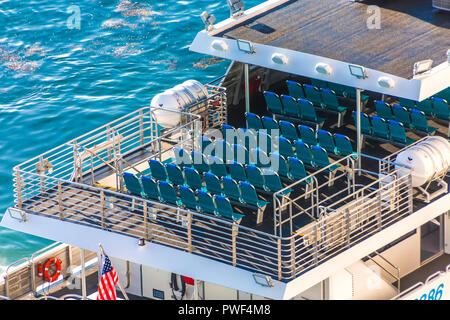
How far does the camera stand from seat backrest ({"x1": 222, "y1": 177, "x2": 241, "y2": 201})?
23.4 meters

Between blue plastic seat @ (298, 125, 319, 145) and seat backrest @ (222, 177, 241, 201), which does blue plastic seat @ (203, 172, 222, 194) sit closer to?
seat backrest @ (222, 177, 241, 201)

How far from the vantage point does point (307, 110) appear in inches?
1065

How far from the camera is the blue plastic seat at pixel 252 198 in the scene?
23.2 meters

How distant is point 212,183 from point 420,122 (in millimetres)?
5833

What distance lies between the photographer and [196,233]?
23141 millimetres

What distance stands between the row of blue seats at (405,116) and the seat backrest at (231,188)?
5.35 meters

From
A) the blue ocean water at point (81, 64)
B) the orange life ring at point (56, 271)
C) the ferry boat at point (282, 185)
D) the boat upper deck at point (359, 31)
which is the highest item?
the boat upper deck at point (359, 31)

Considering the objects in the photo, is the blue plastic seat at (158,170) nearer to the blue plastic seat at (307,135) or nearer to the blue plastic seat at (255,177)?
the blue plastic seat at (255,177)

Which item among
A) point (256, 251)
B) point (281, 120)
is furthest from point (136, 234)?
point (281, 120)

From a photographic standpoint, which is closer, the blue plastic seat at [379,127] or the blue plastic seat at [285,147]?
the blue plastic seat at [285,147]

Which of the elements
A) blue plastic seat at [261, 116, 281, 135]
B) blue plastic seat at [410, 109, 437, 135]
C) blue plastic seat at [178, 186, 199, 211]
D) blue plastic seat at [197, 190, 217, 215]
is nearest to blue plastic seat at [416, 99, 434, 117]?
blue plastic seat at [410, 109, 437, 135]

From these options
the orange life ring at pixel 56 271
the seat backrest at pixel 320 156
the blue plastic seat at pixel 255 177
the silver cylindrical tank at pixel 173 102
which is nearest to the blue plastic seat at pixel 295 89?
the silver cylindrical tank at pixel 173 102

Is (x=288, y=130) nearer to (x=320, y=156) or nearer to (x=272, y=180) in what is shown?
(x=320, y=156)

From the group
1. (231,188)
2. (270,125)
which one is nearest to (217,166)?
(231,188)
